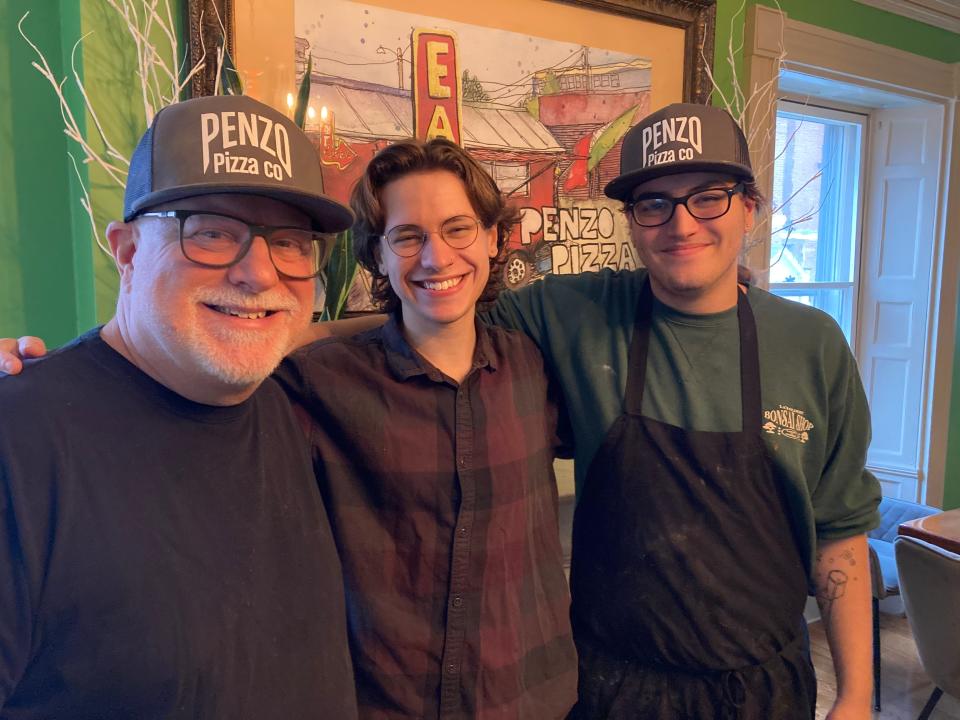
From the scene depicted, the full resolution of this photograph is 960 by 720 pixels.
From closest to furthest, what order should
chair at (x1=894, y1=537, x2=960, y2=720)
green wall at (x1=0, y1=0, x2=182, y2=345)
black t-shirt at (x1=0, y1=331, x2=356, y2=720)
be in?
black t-shirt at (x1=0, y1=331, x2=356, y2=720) < green wall at (x1=0, y1=0, x2=182, y2=345) < chair at (x1=894, y1=537, x2=960, y2=720)

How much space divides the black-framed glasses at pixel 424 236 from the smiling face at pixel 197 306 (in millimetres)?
317

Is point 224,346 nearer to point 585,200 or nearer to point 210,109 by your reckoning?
point 210,109

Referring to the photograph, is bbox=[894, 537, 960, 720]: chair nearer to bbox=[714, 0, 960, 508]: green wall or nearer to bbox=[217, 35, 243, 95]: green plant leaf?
bbox=[714, 0, 960, 508]: green wall

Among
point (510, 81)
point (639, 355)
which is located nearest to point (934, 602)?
point (639, 355)

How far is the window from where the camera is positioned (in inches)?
152

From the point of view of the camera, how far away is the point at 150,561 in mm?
819

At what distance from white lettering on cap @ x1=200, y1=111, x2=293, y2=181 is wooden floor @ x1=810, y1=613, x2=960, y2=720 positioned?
8.82 ft

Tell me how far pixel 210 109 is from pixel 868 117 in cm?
413

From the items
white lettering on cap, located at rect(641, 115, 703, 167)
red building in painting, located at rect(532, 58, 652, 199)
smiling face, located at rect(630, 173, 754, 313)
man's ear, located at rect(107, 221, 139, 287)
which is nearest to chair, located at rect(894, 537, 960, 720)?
smiling face, located at rect(630, 173, 754, 313)

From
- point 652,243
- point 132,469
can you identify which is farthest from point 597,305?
point 132,469

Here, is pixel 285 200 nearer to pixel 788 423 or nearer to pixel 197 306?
pixel 197 306

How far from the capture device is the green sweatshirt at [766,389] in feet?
4.34

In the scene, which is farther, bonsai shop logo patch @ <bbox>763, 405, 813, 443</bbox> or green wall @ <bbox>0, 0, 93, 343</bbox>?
green wall @ <bbox>0, 0, 93, 343</bbox>

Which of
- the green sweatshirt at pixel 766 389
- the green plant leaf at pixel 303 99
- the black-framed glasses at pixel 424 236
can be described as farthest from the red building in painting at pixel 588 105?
the black-framed glasses at pixel 424 236
